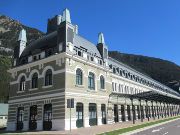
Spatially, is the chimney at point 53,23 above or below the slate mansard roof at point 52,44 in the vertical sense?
above

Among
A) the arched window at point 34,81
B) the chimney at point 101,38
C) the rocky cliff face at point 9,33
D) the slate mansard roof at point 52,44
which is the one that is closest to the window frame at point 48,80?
the arched window at point 34,81

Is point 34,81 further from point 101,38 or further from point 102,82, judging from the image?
point 101,38

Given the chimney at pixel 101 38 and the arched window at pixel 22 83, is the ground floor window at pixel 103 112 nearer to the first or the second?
the chimney at pixel 101 38

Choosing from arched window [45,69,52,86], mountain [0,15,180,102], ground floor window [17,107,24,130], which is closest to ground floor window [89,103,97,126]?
arched window [45,69,52,86]

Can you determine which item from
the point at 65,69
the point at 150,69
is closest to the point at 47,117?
the point at 65,69

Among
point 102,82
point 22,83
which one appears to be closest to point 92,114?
point 102,82

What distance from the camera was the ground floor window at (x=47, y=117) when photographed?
102 feet

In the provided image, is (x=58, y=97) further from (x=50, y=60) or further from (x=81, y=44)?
(x=81, y=44)

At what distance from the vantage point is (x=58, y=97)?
3045 cm

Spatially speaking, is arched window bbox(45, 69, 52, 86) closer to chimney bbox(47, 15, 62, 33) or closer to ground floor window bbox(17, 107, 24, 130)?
ground floor window bbox(17, 107, 24, 130)

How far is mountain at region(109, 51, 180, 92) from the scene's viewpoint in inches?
5645

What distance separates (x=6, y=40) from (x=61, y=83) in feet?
461

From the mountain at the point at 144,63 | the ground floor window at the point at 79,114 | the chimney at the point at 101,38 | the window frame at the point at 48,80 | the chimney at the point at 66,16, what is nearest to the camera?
the ground floor window at the point at 79,114

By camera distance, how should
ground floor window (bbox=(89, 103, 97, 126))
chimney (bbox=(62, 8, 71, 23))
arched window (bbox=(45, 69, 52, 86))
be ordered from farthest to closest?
ground floor window (bbox=(89, 103, 97, 126)) < chimney (bbox=(62, 8, 71, 23)) < arched window (bbox=(45, 69, 52, 86))
